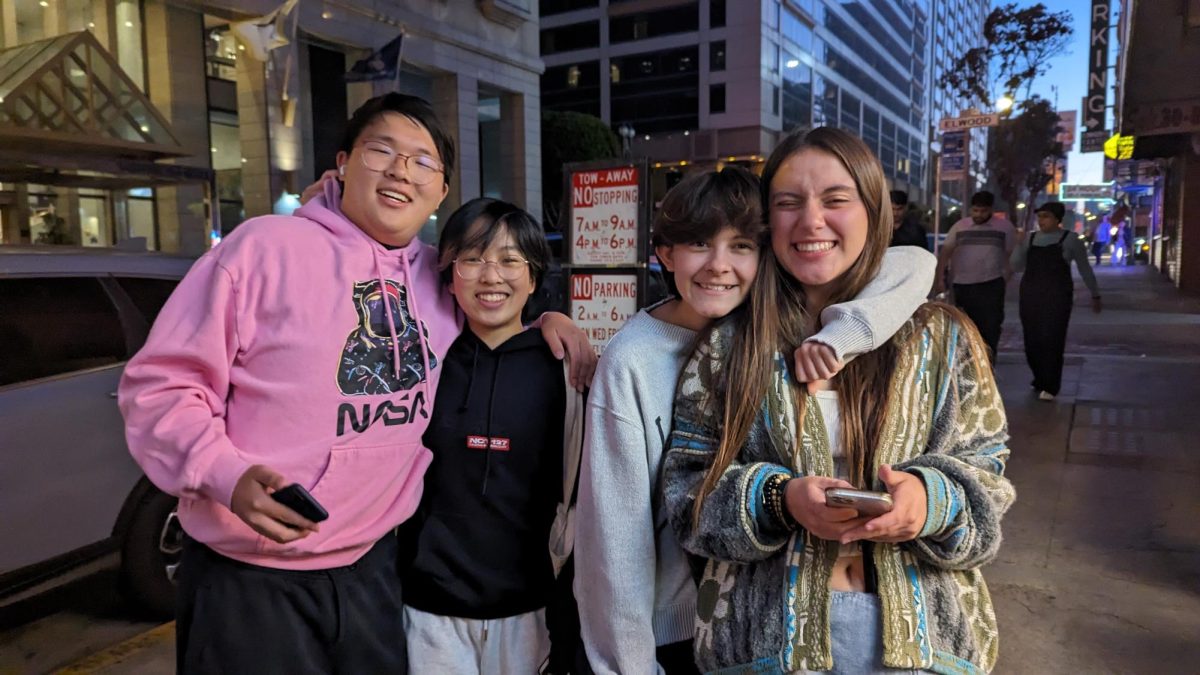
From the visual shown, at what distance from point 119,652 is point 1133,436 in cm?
735

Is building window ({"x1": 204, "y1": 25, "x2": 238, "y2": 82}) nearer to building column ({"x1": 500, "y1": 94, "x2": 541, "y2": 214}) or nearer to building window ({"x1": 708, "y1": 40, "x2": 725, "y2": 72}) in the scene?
building column ({"x1": 500, "y1": 94, "x2": 541, "y2": 214})

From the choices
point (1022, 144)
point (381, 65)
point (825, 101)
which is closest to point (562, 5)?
point (825, 101)

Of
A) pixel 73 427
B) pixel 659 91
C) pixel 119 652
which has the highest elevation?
pixel 659 91

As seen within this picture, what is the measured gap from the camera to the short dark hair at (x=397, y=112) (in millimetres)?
1995

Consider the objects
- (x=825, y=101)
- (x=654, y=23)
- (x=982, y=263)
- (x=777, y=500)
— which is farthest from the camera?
(x=825, y=101)

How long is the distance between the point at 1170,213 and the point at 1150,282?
212 cm

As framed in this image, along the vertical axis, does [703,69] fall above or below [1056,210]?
above

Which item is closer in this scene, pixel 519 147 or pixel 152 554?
pixel 152 554

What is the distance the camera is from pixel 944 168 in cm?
1820

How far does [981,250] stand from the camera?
25.5 feet

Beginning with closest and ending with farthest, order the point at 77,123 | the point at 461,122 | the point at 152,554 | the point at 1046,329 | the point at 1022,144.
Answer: the point at 152,554, the point at 1046,329, the point at 77,123, the point at 461,122, the point at 1022,144

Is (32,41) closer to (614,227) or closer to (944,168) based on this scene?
(614,227)

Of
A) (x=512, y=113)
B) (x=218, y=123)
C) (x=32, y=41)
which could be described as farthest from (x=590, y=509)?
(x=512, y=113)

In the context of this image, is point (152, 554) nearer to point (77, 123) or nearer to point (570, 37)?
point (77, 123)
